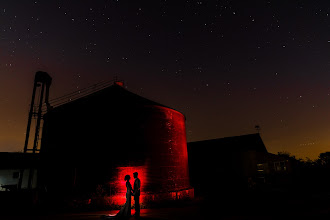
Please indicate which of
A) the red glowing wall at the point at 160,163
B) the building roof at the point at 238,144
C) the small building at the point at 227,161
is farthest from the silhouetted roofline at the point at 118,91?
the building roof at the point at 238,144

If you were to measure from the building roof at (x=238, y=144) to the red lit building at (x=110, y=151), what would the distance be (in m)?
17.2

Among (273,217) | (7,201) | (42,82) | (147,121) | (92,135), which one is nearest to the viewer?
(273,217)

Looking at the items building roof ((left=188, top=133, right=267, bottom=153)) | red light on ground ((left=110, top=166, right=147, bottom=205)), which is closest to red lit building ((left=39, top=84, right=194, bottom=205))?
red light on ground ((left=110, top=166, right=147, bottom=205))

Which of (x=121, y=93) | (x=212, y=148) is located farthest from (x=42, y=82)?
(x=212, y=148)

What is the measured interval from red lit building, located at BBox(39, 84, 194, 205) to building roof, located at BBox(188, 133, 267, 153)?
17161 mm

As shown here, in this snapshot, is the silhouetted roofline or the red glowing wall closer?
the red glowing wall

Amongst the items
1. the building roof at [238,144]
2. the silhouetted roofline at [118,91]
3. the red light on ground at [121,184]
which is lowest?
the red light on ground at [121,184]

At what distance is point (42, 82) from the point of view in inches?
770

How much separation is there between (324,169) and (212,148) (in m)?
13.8

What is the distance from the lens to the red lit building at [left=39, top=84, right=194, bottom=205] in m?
12.4

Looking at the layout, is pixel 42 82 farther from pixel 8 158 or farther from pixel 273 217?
pixel 273 217

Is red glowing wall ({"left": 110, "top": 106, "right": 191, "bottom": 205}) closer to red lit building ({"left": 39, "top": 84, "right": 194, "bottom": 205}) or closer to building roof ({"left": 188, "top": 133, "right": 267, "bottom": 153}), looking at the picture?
red lit building ({"left": 39, "top": 84, "right": 194, "bottom": 205})

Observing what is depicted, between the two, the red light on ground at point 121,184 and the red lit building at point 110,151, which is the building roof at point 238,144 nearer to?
the red lit building at point 110,151

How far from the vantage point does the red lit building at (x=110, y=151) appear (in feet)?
40.6
